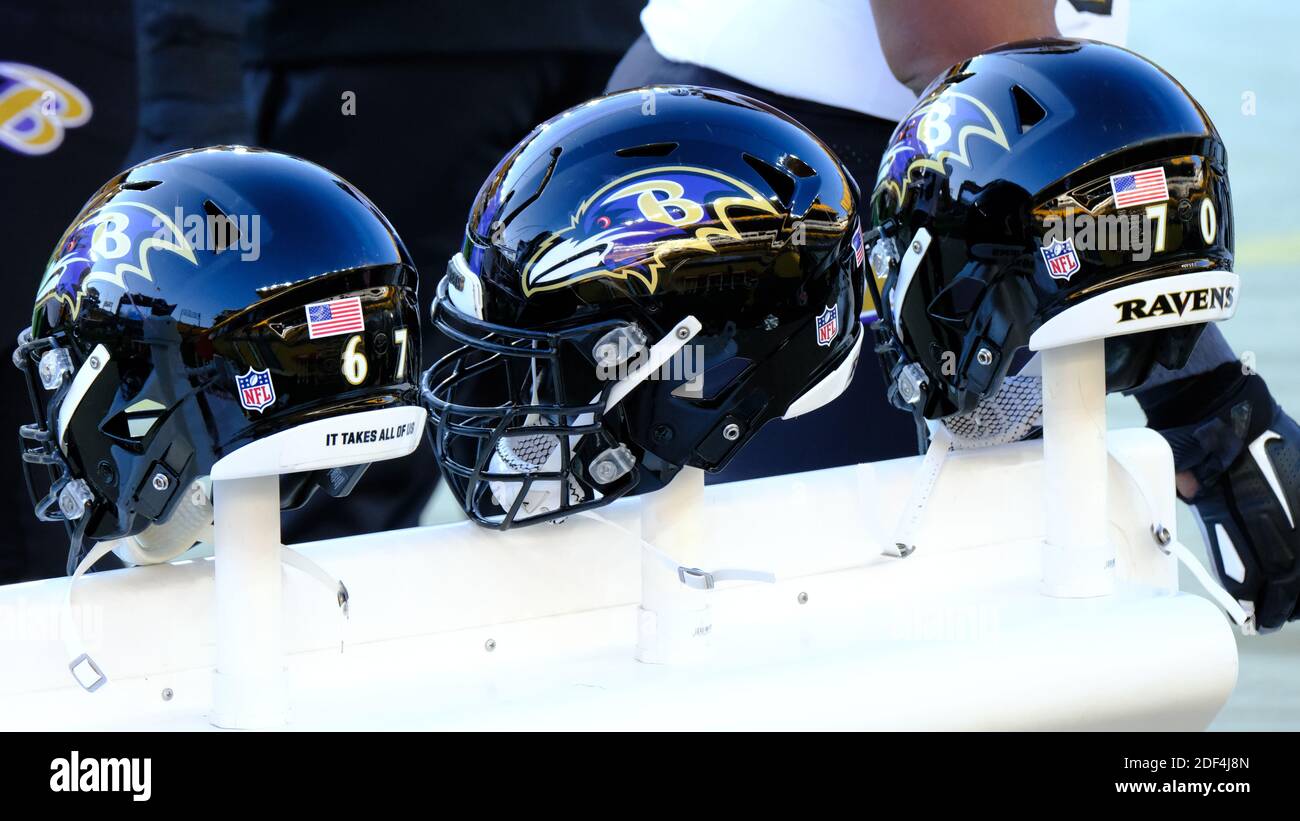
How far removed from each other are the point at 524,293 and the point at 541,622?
258 millimetres

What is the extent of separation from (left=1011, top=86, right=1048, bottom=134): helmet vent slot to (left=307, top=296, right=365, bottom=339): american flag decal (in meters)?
0.50

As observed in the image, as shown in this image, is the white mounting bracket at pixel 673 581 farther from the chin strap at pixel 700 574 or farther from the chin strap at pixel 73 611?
the chin strap at pixel 73 611

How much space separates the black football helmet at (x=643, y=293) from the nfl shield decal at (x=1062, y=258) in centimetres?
14

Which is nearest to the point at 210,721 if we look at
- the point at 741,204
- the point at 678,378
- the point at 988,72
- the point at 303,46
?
the point at 678,378

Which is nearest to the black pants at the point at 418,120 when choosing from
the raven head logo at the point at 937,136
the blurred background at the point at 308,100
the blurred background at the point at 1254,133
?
the blurred background at the point at 308,100

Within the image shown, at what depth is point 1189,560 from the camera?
3.99 feet

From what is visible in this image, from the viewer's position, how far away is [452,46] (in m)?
2.09

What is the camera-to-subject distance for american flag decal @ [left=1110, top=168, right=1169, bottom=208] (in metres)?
1.08

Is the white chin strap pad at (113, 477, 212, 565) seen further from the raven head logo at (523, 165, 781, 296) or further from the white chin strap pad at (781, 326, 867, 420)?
the white chin strap pad at (781, 326, 867, 420)

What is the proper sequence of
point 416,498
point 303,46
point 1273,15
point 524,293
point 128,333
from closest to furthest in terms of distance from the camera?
point 128,333 < point 524,293 < point 303,46 < point 416,498 < point 1273,15

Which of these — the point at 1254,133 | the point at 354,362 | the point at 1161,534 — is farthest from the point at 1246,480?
the point at 1254,133

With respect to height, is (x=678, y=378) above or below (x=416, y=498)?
above

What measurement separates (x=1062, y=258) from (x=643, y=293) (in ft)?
1.03
